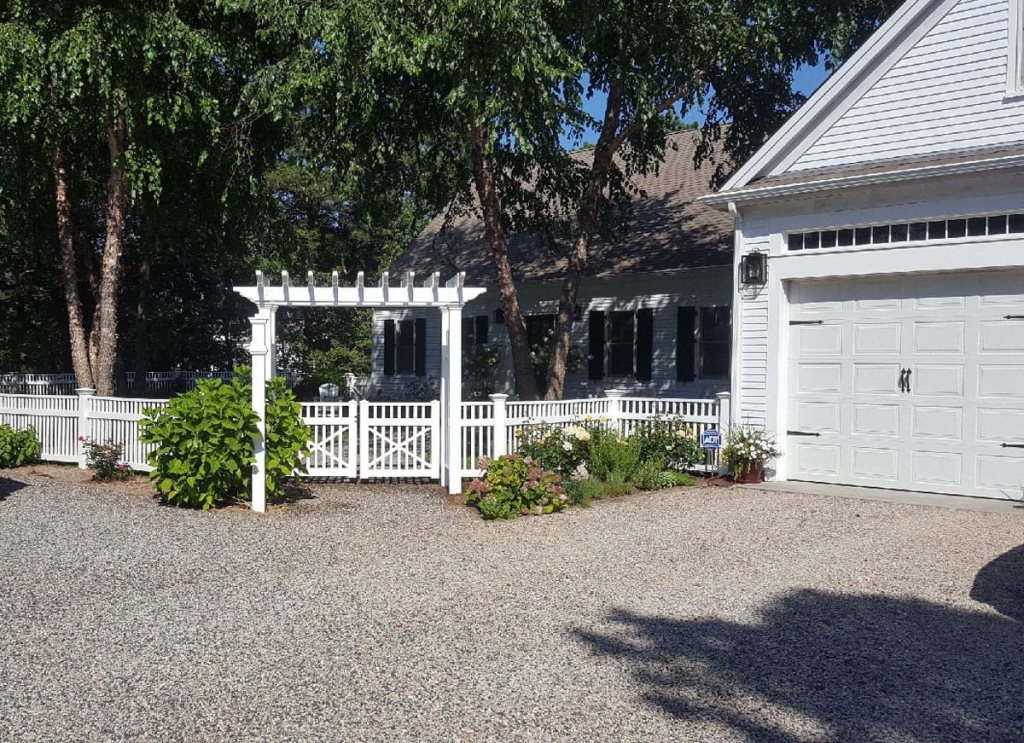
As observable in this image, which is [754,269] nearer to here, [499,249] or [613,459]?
[613,459]

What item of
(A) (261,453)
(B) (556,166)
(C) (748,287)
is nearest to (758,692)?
(A) (261,453)

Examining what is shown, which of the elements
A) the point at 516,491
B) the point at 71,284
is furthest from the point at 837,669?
the point at 71,284

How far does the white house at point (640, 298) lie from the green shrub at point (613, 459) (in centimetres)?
570

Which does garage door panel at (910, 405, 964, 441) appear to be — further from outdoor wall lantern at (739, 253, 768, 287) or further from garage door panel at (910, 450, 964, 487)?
outdoor wall lantern at (739, 253, 768, 287)

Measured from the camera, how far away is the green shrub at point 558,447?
1134 centimetres

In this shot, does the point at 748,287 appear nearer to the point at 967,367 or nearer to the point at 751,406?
the point at 751,406

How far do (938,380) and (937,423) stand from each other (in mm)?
449

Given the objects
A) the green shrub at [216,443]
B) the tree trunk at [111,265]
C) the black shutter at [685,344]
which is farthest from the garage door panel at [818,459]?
the tree trunk at [111,265]

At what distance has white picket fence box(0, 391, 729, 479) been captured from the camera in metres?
11.5

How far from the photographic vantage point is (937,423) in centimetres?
1034

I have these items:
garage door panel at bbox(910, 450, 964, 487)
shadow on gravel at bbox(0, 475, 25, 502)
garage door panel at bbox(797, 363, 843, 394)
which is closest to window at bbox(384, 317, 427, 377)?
shadow on gravel at bbox(0, 475, 25, 502)

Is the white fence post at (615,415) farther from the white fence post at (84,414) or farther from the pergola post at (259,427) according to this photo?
the white fence post at (84,414)

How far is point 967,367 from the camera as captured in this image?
10102 millimetres

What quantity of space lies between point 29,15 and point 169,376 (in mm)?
12583
